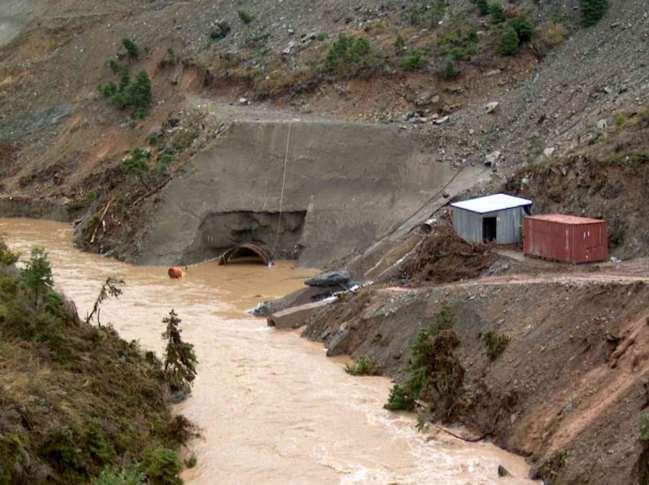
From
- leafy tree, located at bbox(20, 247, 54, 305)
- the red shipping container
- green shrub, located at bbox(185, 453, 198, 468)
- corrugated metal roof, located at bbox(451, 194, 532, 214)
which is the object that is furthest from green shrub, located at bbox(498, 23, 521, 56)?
green shrub, located at bbox(185, 453, 198, 468)

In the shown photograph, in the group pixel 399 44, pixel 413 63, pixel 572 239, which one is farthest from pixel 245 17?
pixel 572 239

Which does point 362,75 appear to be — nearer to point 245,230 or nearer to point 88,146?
point 245,230

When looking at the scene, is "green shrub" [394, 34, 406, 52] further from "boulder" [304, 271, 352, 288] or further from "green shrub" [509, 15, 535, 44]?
"boulder" [304, 271, 352, 288]

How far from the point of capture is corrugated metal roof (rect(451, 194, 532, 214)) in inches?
1388

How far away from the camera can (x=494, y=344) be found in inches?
1013

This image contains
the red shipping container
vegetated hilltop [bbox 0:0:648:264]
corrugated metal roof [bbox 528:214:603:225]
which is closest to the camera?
the red shipping container

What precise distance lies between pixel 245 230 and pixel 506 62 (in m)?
15.7

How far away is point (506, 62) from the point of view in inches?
2114

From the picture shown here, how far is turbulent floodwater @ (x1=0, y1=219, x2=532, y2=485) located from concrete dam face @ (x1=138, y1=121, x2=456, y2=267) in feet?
17.4

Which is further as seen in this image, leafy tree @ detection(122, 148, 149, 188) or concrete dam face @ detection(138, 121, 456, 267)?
leafy tree @ detection(122, 148, 149, 188)

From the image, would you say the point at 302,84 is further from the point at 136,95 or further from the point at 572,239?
the point at 572,239

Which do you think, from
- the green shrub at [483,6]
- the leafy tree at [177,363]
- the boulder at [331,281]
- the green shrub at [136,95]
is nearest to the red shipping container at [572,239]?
the boulder at [331,281]

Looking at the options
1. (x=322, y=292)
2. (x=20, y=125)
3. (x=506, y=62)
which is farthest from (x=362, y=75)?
(x=20, y=125)

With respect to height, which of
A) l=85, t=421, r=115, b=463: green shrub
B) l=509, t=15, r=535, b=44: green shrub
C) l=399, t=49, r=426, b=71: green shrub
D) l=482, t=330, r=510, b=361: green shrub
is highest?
l=509, t=15, r=535, b=44: green shrub
